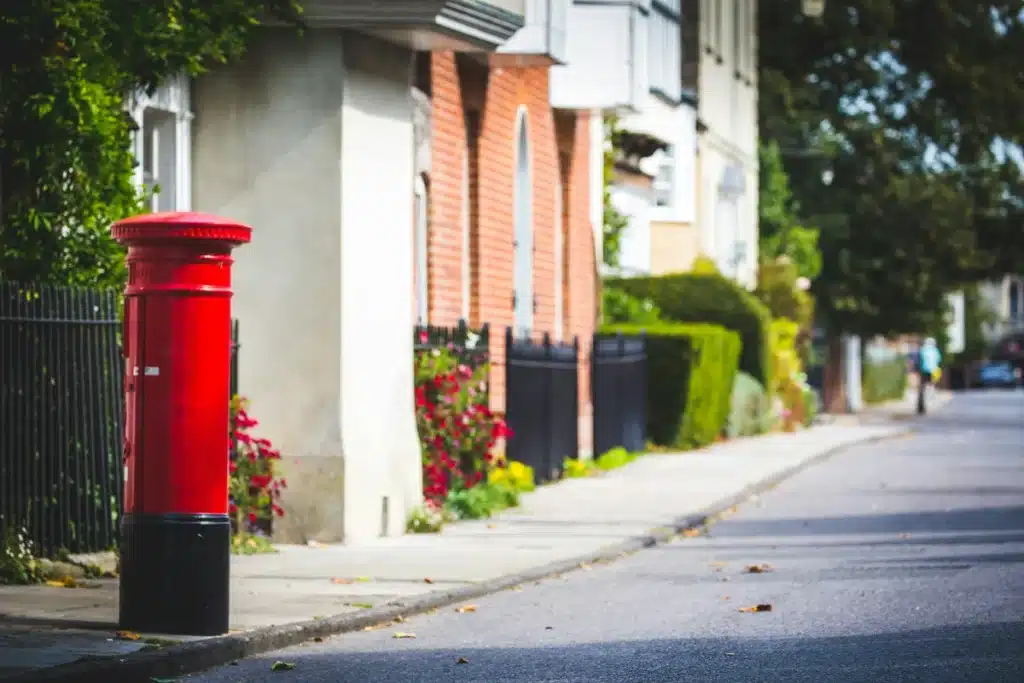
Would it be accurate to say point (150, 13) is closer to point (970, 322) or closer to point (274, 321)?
point (274, 321)

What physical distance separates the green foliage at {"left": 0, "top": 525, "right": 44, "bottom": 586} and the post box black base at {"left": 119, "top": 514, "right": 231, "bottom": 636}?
215cm

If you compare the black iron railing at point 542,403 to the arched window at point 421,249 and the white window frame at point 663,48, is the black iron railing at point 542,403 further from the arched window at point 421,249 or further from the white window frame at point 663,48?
the white window frame at point 663,48

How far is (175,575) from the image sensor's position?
11.1 metres

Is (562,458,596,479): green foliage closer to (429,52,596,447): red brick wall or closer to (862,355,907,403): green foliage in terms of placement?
(429,52,596,447): red brick wall

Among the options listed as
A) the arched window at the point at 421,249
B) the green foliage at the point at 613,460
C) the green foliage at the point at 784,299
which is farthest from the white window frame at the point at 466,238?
the green foliage at the point at 784,299

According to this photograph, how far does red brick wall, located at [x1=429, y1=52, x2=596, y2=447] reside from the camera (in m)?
21.9

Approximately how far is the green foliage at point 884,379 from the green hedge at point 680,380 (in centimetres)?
3618

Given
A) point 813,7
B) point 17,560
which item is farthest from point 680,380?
point 17,560

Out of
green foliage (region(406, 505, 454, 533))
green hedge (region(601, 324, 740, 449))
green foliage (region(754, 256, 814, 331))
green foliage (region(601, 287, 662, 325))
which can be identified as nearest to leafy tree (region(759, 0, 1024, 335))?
green foliage (region(754, 256, 814, 331))

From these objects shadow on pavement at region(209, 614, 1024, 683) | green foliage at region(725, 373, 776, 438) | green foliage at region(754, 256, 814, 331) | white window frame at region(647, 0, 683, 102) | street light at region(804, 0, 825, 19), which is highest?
street light at region(804, 0, 825, 19)

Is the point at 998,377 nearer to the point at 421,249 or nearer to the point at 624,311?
the point at 624,311

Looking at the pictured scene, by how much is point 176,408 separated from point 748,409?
86.1 ft

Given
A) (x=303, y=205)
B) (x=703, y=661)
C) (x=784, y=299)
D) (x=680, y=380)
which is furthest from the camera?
(x=784, y=299)

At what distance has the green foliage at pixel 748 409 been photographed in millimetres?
35656
